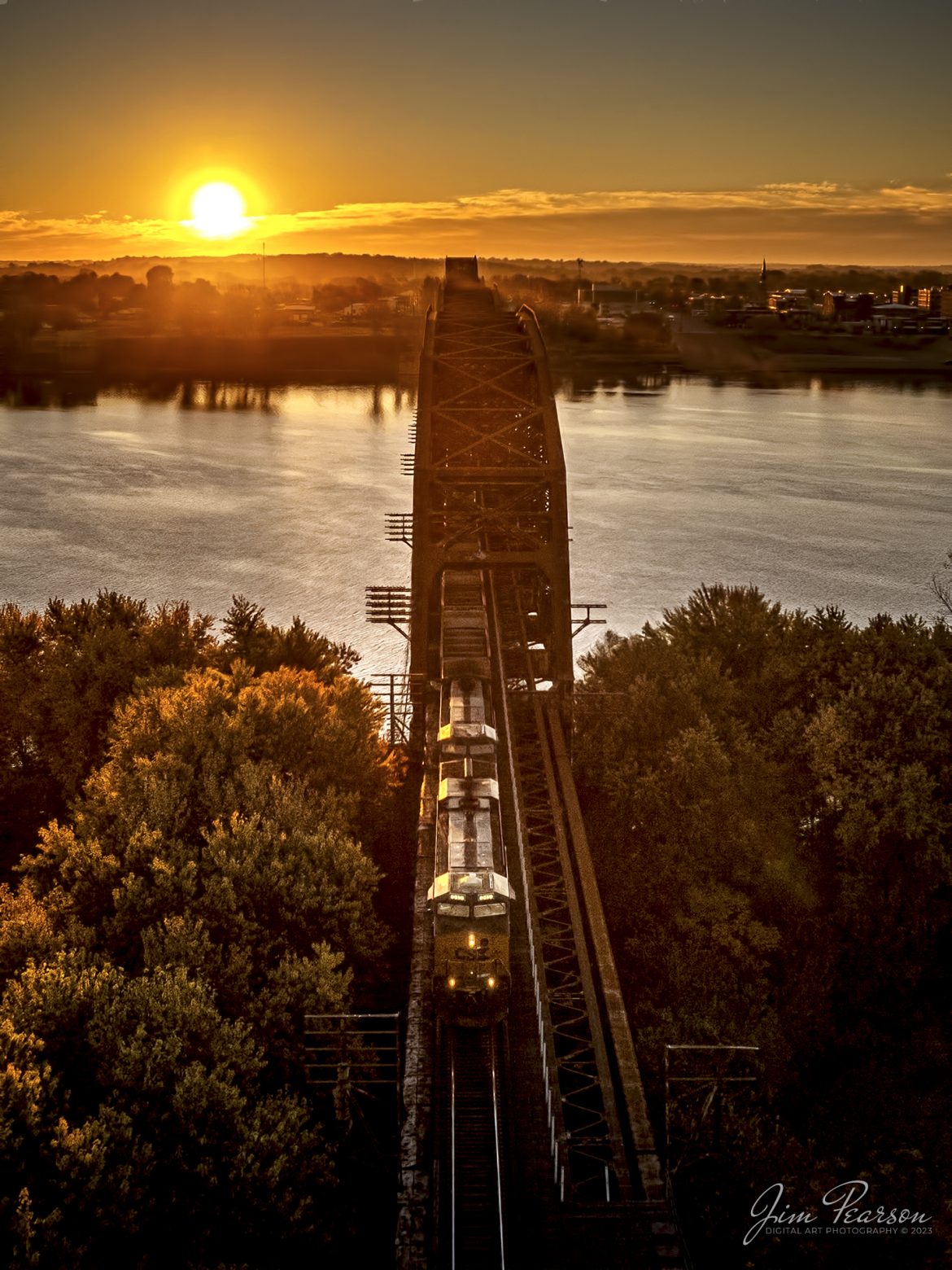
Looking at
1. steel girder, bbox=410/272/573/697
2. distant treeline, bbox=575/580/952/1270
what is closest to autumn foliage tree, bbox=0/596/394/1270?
steel girder, bbox=410/272/573/697

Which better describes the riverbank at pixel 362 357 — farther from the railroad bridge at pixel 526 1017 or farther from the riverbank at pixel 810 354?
the railroad bridge at pixel 526 1017

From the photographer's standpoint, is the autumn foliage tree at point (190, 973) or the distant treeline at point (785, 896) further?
the distant treeline at point (785, 896)

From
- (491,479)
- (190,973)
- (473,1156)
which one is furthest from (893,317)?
(473,1156)

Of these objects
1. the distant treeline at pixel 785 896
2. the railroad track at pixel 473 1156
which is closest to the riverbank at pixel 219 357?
the distant treeline at pixel 785 896

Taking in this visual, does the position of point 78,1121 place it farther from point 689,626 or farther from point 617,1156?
point 689,626

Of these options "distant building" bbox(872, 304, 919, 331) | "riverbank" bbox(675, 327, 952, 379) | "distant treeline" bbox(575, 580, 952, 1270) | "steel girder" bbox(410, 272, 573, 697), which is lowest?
"distant treeline" bbox(575, 580, 952, 1270)

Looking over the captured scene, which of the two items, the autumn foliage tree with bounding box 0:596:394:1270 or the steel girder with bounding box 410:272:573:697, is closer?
the autumn foliage tree with bounding box 0:596:394:1270

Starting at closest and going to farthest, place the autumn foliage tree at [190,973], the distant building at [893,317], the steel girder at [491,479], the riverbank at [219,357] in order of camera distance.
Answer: the autumn foliage tree at [190,973] < the steel girder at [491,479] < the riverbank at [219,357] < the distant building at [893,317]

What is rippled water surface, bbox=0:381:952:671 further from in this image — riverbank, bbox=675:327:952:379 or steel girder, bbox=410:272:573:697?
riverbank, bbox=675:327:952:379
